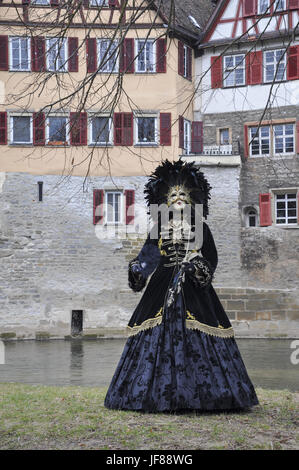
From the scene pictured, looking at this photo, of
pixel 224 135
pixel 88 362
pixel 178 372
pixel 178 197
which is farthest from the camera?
pixel 224 135

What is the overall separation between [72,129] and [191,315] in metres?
2.06

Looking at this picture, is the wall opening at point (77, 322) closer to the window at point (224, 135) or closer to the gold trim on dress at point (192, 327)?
the window at point (224, 135)

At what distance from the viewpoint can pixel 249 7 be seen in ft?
98.8

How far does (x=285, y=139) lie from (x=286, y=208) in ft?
9.28

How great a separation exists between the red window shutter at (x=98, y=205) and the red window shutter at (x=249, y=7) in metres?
9.55

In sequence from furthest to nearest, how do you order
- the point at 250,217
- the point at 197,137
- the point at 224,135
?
the point at 250,217, the point at 224,135, the point at 197,137

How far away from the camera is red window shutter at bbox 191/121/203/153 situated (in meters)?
30.1

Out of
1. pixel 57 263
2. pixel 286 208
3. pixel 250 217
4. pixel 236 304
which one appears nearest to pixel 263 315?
pixel 236 304

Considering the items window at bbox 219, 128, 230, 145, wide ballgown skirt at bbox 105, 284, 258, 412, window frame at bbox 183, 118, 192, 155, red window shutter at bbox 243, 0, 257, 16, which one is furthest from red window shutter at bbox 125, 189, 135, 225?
wide ballgown skirt at bbox 105, 284, 258, 412

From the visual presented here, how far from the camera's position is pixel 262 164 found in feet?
99.7

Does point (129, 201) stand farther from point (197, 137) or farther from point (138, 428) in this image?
point (138, 428)

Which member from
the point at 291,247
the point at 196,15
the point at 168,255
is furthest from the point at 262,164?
the point at 168,255
